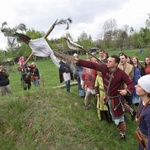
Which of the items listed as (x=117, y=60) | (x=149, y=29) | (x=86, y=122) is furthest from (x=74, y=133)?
(x=149, y=29)

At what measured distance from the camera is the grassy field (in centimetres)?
453

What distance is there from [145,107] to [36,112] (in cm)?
→ 351

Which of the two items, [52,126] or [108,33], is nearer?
[52,126]

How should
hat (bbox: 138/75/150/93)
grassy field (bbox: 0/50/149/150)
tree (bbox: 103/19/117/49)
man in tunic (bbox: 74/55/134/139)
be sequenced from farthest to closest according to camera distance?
tree (bbox: 103/19/117/49)
grassy field (bbox: 0/50/149/150)
man in tunic (bbox: 74/55/134/139)
hat (bbox: 138/75/150/93)

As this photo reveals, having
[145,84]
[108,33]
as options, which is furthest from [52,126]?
[108,33]

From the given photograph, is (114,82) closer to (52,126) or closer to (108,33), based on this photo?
(52,126)

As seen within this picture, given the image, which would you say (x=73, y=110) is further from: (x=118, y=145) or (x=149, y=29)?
(x=149, y=29)

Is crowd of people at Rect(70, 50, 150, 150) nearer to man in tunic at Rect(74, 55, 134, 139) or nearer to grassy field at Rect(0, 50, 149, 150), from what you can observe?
man in tunic at Rect(74, 55, 134, 139)

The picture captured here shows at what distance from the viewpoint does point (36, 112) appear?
540cm

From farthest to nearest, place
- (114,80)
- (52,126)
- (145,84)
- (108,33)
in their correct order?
(108,33) → (52,126) → (114,80) → (145,84)

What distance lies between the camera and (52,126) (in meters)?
4.81

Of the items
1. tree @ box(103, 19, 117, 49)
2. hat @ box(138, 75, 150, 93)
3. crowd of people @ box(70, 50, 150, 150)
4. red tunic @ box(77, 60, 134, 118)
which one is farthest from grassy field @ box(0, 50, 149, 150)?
tree @ box(103, 19, 117, 49)

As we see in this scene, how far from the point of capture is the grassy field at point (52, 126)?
4.53 meters

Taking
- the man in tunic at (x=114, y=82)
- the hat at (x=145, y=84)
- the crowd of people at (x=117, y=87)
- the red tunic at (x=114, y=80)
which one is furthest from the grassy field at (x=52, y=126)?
the hat at (x=145, y=84)
